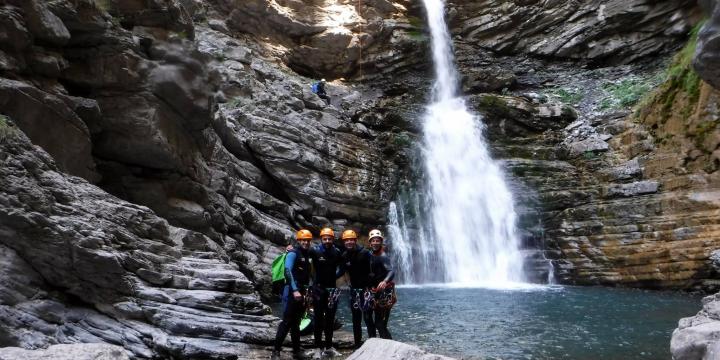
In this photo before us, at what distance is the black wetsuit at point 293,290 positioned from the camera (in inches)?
287

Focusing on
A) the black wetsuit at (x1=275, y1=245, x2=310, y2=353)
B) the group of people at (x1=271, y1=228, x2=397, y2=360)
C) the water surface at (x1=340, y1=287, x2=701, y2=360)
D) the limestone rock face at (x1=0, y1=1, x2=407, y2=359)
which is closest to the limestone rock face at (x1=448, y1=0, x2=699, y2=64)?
the limestone rock face at (x1=0, y1=1, x2=407, y2=359)

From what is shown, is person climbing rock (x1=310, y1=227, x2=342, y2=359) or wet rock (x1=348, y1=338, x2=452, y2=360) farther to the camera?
person climbing rock (x1=310, y1=227, x2=342, y2=359)

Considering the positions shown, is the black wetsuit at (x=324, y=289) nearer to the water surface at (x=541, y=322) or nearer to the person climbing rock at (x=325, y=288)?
the person climbing rock at (x=325, y=288)

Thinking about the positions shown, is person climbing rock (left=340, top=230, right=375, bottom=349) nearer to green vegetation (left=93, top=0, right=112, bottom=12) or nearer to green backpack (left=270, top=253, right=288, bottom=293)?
green backpack (left=270, top=253, right=288, bottom=293)

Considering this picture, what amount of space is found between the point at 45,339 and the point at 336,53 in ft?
85.9

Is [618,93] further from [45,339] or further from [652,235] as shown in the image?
[45,339]

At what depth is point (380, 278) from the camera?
7938mm

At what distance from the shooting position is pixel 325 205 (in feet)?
65.2

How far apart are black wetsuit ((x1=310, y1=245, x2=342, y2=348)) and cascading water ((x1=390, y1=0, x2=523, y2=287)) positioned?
40.7 ft

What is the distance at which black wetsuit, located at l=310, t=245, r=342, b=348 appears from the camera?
7840mm

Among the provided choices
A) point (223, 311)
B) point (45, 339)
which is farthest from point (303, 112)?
point (45, 339)

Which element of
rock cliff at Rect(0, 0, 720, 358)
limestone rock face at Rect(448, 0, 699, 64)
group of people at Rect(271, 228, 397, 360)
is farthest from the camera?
limestone rock face at Rect(448, 0, 699, 64)

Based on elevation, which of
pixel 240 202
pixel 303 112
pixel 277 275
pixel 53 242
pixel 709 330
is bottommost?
pixel 709 330

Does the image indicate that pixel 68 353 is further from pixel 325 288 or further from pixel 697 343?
pixel 697 343
